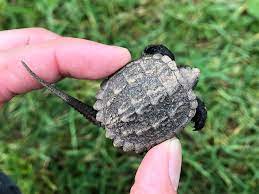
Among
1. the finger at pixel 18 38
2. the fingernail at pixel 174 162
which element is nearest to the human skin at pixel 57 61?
the finger at pixel 18 38

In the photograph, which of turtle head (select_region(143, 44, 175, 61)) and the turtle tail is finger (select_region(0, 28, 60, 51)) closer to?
the turtle tail

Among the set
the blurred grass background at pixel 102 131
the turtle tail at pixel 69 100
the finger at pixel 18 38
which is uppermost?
the finger at pixel 18 38

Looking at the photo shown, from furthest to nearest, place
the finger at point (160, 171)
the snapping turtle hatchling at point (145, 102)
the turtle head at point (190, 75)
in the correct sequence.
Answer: the turtle head at point (190, 75)
the snapping turtle hatchling at point (145, 102)
the finger at point (160, 171)

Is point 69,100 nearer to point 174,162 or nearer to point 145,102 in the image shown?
point 145,102

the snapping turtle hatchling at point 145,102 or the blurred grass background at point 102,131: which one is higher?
the snapping turtle hatchling at point 145,102

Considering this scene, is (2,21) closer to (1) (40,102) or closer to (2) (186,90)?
(1) (40,102)

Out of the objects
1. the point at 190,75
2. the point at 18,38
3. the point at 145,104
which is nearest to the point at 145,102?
the point at 145,104

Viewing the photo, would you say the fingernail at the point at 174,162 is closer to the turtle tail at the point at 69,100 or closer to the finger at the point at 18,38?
the turtle tail at the point at 69,100

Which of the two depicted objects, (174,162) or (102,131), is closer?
(174,162)
